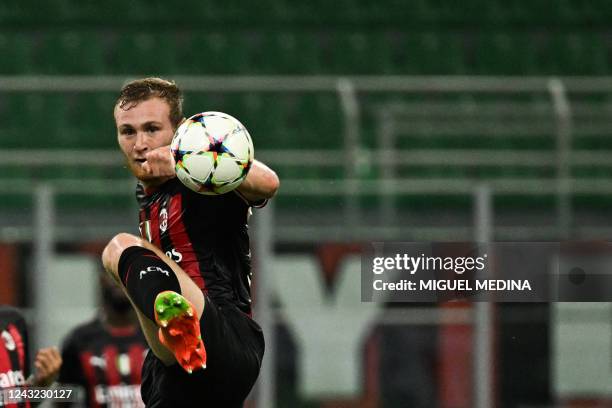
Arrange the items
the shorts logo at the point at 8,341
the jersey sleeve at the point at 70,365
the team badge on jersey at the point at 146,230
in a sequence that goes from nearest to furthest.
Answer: the team badge on jersey at the point at 146,230
the shorts logo at the point at 8,341
the jersey sleeve at the point at 70,365

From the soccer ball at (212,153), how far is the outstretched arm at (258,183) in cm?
8

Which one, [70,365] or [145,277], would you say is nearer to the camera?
[145,277]

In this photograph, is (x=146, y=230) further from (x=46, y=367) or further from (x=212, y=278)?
(x=46, y=367)

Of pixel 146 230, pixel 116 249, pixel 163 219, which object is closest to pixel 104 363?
pixel 146 230

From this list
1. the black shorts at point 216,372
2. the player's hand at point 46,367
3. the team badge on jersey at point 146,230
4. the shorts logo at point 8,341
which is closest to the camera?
the black shorts at point 216,372

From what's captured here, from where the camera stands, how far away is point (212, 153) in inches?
148

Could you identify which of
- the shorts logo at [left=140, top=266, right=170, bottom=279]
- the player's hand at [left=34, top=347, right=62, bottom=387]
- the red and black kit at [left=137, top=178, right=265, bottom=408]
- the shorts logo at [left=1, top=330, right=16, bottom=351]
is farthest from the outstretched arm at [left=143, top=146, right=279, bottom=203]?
the player's hand at [left=34, top=347, right=62, bottom=387]

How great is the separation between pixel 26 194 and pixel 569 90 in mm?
4302

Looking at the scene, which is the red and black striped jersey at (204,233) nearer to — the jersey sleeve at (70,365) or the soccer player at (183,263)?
the soccer player at (183,263)

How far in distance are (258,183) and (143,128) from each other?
50 cm

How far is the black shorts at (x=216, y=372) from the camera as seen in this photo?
381cm

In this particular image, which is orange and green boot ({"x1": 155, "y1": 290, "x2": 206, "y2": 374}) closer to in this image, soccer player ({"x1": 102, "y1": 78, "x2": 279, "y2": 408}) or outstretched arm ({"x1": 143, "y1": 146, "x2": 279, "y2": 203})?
soccer player ({"x1": 102, "y1": 78, "x2": 279, "y2": 408})

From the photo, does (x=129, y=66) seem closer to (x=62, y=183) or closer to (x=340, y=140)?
(x=340, y=140)

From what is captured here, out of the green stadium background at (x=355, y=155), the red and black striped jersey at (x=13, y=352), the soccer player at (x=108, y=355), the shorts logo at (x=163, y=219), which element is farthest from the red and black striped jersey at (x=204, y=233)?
the green stadium background at (x=355, y=155)
